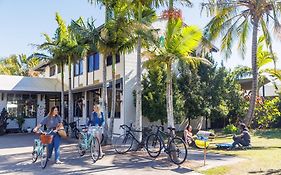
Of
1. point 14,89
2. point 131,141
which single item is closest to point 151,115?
point 131,141

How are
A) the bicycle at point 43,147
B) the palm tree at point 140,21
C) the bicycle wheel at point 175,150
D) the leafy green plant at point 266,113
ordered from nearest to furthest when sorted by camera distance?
the bicycle at point 43,147 < the bicycle wheel at point 175,150 < the palm tree at point 140,21 < the leafy green plant at point 266,113

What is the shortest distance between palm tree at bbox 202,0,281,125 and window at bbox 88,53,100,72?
7568mm

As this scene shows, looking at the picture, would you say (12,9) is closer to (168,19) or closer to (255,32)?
(168,19)

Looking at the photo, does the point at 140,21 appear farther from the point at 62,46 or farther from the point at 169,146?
the point at 62,46

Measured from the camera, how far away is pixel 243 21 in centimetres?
1684

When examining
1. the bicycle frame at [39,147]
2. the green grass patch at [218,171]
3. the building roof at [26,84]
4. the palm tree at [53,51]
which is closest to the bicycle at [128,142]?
the bicycle frame at [39,147]

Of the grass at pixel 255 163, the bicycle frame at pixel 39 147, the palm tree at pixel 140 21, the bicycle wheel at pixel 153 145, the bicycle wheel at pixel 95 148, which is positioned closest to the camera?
the grass at pixel 255 163

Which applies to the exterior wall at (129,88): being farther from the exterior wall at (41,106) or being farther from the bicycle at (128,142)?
the exterior wall at (41,106)

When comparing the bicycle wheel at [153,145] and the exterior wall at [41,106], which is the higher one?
the exterior wall at [41,106]

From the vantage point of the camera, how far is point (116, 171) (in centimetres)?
845

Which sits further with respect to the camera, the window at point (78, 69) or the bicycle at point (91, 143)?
the window at point (78, 69)

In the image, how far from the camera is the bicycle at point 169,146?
948 cm

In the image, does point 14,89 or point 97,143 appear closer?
point 97,143

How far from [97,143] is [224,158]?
13.9ft
